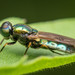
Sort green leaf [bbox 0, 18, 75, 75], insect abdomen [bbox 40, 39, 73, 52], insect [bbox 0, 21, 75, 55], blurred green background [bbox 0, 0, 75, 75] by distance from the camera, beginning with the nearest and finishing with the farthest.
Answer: green leaf [bbox 0, 18, 75, 75] < insect abdomen [bbox 40, 39, 73, 52] < insect [bbox 0, 21, 75, 55] < blurred green background [bbox 0, 0, 75, 75]

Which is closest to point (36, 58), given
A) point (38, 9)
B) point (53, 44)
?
point (53, 44)

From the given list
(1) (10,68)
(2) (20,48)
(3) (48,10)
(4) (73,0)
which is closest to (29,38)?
(2) (20,48)

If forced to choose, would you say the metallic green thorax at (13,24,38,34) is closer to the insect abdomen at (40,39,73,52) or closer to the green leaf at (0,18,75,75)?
the green leaf at (0,18,75,75)

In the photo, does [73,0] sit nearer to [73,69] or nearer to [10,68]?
[73,69]

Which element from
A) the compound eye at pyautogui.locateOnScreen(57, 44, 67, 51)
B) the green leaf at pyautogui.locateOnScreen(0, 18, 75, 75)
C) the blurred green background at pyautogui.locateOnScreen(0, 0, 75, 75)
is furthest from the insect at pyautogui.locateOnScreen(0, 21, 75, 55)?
the blurred green background at pyautogui.locateOnScreen(0, 0, 75, 75)

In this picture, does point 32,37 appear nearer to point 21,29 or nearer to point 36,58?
point 21,29

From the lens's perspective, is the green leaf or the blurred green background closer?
the green leaf
